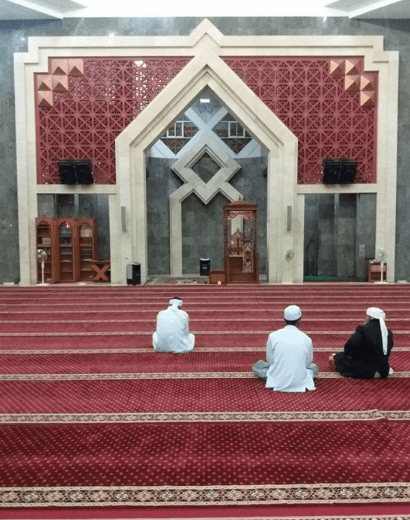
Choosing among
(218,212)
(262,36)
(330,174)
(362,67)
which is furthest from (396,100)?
(218,212)

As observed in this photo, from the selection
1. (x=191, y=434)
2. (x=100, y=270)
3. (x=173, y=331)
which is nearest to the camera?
(x=191, y=434)

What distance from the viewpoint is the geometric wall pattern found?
8070 mm

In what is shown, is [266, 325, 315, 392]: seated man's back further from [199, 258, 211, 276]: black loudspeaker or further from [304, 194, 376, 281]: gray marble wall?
[199, 258, 211, 276]: black loudspeaker

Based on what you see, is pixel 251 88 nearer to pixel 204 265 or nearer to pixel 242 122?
pixel 242 122

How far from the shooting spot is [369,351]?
9.61ft

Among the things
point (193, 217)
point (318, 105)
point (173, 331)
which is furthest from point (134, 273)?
point (173, 331)

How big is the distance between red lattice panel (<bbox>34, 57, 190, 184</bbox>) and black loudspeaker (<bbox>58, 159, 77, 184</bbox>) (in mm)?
201

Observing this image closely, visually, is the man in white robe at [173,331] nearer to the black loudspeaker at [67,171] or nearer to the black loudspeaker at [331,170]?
the black loudspeaker at [67,171]

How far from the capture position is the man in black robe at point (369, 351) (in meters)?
2.84

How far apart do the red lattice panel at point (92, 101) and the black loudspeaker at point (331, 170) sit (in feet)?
9.07

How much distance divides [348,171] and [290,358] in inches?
233

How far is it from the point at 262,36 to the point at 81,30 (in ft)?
9.34

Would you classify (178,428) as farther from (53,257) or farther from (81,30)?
(81,30)

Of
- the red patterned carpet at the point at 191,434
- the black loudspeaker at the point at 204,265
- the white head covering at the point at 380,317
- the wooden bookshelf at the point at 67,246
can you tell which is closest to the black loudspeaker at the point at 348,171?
the black loudspeaker at the point at 204,265
